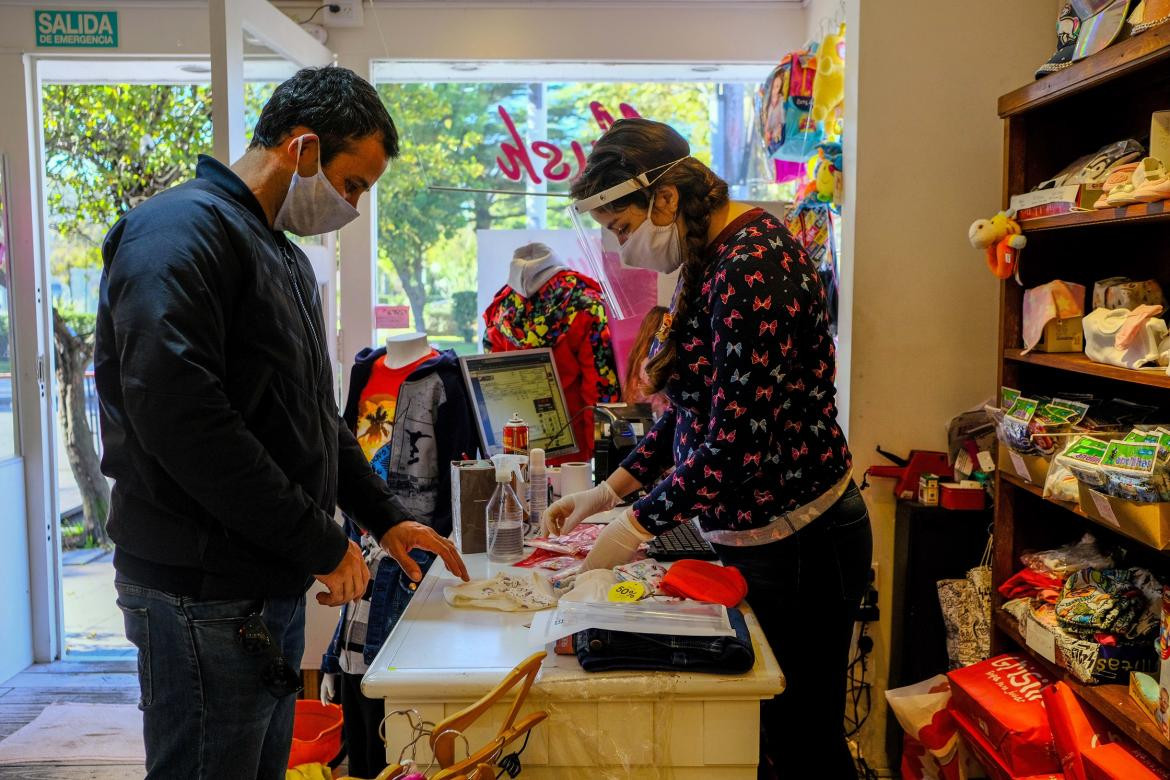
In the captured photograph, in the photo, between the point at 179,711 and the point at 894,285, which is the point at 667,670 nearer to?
the point at 179,711

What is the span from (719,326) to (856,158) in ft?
4.39

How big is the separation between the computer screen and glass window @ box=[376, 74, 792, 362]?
0.94 metres

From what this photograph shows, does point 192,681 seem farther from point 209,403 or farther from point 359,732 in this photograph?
point 359,732

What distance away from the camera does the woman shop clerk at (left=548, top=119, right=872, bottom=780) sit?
154 cm

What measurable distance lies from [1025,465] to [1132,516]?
429mm

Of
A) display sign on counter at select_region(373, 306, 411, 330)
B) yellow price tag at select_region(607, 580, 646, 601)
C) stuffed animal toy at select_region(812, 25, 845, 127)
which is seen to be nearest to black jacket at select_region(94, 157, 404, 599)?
yellow price tag at select_region(607, 580, 646, 601)

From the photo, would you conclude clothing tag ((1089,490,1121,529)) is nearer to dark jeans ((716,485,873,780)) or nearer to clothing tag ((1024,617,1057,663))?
clothing tag ((1024,617,1057,663))

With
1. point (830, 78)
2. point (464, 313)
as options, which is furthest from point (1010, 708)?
point (464, 313)

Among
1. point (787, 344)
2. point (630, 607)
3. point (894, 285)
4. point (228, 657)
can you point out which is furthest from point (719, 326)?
point (894, 285)

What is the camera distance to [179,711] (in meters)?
1.29

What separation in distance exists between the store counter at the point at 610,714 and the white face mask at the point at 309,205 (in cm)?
68

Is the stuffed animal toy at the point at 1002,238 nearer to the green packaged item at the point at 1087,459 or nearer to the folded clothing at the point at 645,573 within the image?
the green packaged item at the point at 1087,459

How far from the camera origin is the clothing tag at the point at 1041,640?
6.43 ft

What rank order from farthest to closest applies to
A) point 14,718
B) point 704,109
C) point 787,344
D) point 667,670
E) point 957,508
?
point 704,109, point 14,718, point 957,508, point 787,344, point 667,670
